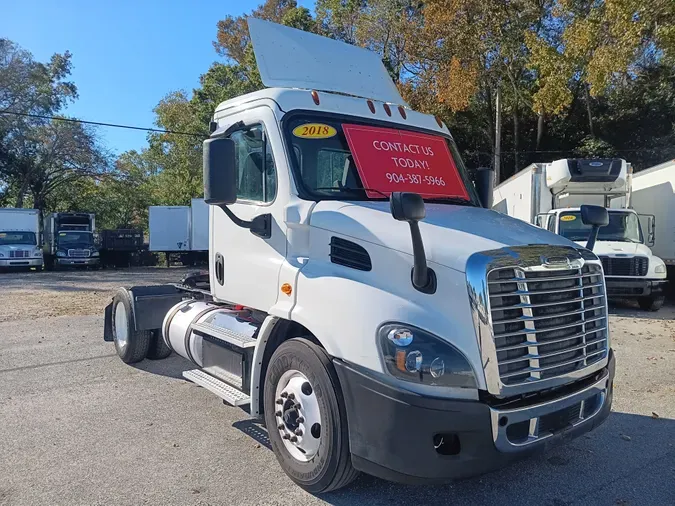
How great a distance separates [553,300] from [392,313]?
1.00 metres

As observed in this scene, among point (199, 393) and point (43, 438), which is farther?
point (199, 393)

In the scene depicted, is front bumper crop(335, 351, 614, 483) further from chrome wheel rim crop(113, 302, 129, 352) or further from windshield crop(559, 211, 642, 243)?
windshield crop(559, 211, 642, 243)

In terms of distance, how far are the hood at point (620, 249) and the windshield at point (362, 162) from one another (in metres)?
8.01

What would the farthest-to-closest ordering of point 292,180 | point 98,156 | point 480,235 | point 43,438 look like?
point 98,156 → point 43,438 → point 292,180 → point 480,235

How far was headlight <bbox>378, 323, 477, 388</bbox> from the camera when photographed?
296 centimetres

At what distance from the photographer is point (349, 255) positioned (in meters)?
3.52

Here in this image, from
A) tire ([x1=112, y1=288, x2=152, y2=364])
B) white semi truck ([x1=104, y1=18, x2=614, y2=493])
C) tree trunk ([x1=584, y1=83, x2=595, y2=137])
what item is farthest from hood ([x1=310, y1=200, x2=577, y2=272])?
tree trunk ([x1=584, y1=83, x2=595, y2=137])

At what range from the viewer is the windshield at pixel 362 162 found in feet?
13.1

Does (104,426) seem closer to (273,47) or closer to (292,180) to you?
(292,180)

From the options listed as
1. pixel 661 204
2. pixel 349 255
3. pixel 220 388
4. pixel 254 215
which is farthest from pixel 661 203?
pixel 220 388

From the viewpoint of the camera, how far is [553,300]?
3.26 m

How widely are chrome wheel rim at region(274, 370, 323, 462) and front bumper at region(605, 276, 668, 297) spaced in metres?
9.49

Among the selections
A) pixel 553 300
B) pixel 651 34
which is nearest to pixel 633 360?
pixel 553 300

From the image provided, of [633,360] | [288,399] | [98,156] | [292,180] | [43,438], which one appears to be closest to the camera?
[288,399]
